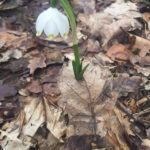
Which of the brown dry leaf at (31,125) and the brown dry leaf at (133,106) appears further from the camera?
the brown dry leaf at (133,106)

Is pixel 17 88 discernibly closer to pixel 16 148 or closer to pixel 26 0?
pixel 16 148

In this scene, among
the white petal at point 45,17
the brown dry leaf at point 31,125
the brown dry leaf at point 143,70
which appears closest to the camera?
the white petal at point 45,17

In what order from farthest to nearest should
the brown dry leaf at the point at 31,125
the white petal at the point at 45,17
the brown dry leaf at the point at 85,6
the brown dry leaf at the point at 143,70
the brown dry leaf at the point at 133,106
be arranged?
the brown dry leaf at the point at 85,6 < the brown dry leaf at the point at 143,70 < the brown dry leaf at the point at 133,106 < the brown dry leaf at the point at 31,125 < the white petal at the point at 45,17

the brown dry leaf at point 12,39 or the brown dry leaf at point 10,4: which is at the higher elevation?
the brown dry leaf at point 10,4

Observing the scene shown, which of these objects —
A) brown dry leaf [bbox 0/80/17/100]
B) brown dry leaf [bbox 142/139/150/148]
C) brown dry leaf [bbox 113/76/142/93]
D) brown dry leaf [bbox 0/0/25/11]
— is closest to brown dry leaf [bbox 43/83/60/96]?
brown dry leaf [bbox 0/80/17/100]

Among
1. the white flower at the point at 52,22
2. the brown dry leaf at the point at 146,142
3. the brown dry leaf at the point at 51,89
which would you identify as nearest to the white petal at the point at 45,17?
the white flower at the point at 52,22

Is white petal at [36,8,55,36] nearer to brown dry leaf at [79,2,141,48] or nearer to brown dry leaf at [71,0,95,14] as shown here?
brown dry leaf at [79,2,141,48]

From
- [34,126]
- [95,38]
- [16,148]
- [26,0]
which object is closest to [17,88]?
[34,126]

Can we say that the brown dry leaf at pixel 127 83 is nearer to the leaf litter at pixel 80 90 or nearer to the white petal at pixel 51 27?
the leaf litter at pixel 80 90
